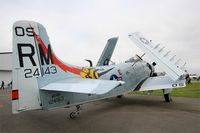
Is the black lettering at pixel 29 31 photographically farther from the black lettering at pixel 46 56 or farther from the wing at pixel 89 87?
the wing at pixel 89 87

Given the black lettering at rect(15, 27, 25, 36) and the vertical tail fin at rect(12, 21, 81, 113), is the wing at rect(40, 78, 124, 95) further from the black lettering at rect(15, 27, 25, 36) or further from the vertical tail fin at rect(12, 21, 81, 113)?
the black lettering at rect(15, 27, 25, 36)

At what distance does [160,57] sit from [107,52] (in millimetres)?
4080

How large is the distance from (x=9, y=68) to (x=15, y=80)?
35922 millimetres

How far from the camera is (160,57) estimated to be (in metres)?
8.53

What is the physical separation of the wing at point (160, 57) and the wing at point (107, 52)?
172cm

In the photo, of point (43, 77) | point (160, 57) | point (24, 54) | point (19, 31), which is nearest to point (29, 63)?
point (24, 54)

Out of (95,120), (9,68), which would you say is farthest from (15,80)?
(9,68)

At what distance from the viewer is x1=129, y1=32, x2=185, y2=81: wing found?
784cm

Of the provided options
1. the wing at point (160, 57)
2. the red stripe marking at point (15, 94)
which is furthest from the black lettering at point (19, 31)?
the wing at point (160, 57)

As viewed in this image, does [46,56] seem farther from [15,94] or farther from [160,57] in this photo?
[160,57]

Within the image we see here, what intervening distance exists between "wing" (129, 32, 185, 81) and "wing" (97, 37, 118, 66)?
1723 millimetres

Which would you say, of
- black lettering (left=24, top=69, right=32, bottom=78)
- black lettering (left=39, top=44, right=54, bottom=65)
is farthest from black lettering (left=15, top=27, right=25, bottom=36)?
black lettering (left=24, top=69, right=32, bottom=78)

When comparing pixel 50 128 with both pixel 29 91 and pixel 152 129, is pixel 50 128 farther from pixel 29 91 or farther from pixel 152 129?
pixel 152 129

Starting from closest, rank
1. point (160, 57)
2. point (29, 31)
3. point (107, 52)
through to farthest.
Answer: point (29, 31)
point (160, 57)
point (107, 52)
